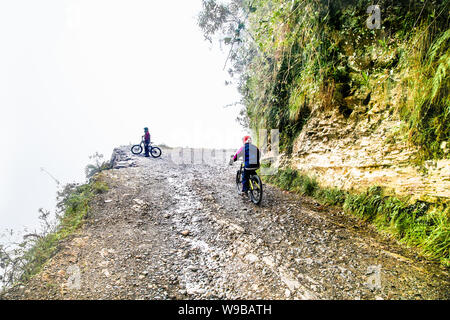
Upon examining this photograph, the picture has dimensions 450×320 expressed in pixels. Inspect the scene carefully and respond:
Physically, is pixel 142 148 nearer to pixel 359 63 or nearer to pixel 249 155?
pixel 249 155

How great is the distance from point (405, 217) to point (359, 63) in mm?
4323


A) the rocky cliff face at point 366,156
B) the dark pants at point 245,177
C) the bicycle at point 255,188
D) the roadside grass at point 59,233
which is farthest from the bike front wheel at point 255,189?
the roadside grass at point 59,233

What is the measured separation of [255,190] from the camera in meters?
7.32

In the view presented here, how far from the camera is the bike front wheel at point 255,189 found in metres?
7.00

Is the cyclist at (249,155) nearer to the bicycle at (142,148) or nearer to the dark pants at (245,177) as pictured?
the dark pants at (245,177)

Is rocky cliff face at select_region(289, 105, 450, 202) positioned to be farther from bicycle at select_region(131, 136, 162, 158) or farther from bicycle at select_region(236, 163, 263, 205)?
bicycle at select_region(131, 136, 162, 158)

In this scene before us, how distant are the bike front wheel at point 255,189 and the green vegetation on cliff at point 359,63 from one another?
249 cm

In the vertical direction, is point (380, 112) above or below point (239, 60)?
Answer: below

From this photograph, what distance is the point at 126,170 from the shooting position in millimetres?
11297

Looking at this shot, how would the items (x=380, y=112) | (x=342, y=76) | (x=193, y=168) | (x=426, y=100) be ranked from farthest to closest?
1. (x=193, y=168)
2. (x=342, y=76)
3. (x=380, y=112)
4. (x=426, y=100)
